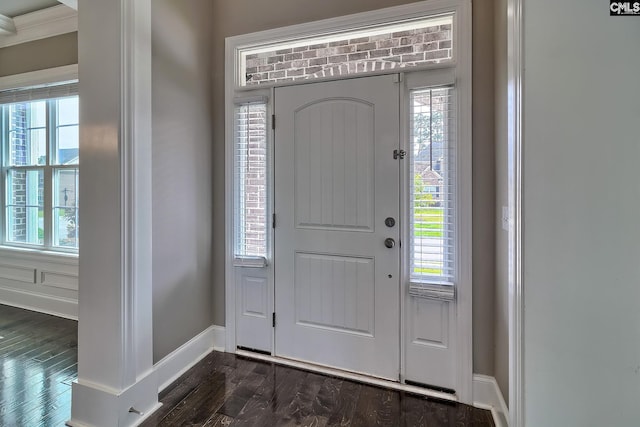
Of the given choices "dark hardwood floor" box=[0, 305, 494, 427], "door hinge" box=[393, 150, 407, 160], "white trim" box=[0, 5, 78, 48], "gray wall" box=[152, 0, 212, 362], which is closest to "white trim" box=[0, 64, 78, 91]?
"white trim" box=[0, 5, 78, 48]

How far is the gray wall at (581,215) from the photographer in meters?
0.90

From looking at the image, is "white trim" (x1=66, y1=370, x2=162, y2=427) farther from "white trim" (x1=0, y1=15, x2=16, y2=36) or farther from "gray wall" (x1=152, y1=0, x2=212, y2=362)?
"white trim" (x1=0, y1=15, x2=16, y2=36)

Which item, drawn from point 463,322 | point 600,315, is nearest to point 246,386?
point 463,322

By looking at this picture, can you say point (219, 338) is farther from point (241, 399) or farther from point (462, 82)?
point (462, 82)

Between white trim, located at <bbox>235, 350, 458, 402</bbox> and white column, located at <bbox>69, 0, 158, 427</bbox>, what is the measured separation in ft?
2.78

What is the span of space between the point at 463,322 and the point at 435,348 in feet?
0.82

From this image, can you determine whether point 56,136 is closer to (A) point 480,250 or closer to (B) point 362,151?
(B) point 362,151

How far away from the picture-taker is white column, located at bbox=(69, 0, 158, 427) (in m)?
1.56

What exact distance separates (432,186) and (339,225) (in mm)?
674

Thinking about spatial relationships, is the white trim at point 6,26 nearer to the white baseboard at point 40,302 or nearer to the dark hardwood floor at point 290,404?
the white baseboard at point 40,302

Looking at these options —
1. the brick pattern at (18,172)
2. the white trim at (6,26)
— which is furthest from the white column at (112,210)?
the brick pattern at (18,172)

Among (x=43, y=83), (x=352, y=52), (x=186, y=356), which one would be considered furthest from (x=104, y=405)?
(x=43, y=83)

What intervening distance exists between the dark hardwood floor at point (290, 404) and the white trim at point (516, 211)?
854mm

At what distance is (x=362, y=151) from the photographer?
2.05m
